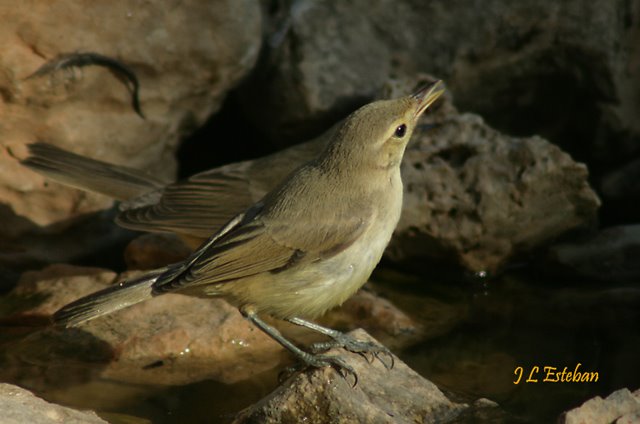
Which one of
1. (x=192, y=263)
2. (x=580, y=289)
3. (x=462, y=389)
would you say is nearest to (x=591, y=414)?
(x=462, y=389)

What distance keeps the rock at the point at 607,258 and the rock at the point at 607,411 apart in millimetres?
2471

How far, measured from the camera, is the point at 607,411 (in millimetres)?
4270

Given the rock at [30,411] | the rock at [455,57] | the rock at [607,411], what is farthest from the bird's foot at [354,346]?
the rock at [455,57]

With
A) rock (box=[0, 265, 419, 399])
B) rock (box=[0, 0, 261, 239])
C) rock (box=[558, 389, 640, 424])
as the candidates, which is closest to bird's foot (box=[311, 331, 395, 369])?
rock (box=[0, 265, 419, 399])

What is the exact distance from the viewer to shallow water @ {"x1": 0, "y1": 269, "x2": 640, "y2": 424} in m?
5.20

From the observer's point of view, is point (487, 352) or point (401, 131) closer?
point (401, 131)

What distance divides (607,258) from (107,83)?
12.1ft

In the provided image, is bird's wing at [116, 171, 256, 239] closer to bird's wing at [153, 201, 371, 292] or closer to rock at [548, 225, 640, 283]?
bird's wing at [153, 201, 371, 292]

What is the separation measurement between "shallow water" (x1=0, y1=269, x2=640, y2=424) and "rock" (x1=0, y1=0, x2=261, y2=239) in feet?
3.83

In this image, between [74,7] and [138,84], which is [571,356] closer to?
[138,84]

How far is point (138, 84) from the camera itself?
681cm
